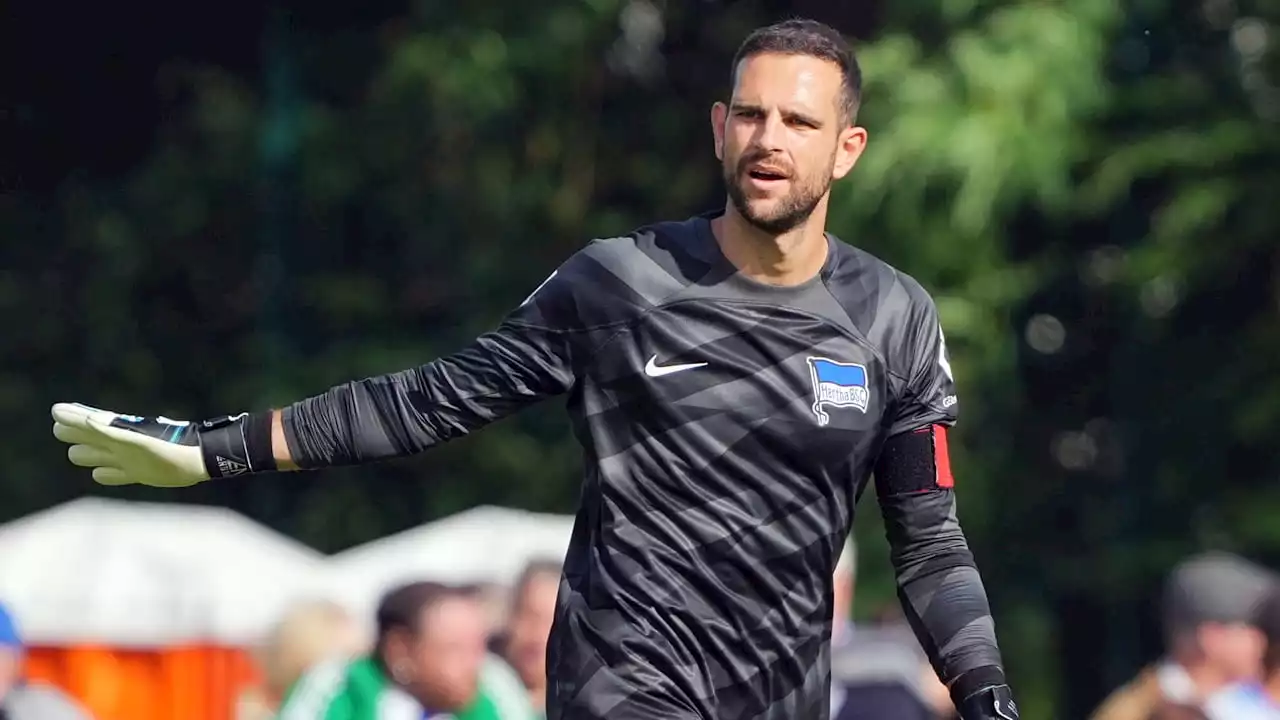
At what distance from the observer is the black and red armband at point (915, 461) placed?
3.91m

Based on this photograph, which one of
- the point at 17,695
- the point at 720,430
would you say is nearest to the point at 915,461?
the point at 720,430

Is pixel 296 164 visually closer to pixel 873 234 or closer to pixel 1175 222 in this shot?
pixel 873 234

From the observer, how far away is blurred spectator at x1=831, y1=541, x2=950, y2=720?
7.26 meters

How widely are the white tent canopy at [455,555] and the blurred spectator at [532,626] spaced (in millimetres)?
213

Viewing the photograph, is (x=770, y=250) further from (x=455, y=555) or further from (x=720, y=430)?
(x=455, y=555)

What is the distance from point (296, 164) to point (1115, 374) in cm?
558

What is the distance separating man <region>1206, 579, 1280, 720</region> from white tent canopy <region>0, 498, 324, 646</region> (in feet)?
11.3

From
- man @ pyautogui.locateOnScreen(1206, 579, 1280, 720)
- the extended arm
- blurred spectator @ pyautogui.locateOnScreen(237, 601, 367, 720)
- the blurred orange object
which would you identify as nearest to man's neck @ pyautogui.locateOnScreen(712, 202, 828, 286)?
the extended arm

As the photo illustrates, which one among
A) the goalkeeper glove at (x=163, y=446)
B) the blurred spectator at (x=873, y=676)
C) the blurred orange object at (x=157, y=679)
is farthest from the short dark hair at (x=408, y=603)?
the goalkeeper glove at (x=163, y=446)

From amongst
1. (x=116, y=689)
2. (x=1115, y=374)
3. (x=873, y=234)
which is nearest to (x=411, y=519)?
(x=873, y=234)

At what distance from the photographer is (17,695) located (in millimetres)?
6617

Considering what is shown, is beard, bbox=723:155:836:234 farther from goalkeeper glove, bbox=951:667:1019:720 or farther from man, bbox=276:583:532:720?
man, bbox=276:583:532:720

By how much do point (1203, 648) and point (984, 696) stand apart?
4.24 metres

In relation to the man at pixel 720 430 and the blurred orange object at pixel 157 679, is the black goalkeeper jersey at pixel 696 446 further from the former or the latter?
the blurred orange object at pixel 157 679
